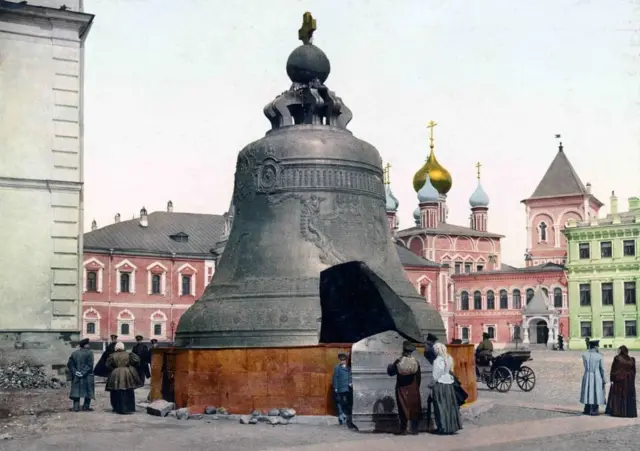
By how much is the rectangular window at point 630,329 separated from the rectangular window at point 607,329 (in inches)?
35.5

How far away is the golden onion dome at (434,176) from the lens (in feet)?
246

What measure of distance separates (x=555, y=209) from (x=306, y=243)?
205 feet

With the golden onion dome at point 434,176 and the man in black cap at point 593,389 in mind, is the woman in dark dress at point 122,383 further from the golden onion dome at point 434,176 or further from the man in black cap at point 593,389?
the golden onion dome at point 434,176

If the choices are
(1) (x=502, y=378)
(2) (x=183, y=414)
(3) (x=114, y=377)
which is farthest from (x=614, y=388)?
(3) (x=114, y=377)

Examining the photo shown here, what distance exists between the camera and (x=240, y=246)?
37.2ft

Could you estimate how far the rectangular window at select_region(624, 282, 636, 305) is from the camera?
168 ft

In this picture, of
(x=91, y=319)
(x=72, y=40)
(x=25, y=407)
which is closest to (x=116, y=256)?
(x=91, y=319)

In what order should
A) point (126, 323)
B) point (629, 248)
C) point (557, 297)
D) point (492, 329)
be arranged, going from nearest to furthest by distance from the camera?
point (126, 323)
point (629, 248)
point (557, 297)
point (492, 329)

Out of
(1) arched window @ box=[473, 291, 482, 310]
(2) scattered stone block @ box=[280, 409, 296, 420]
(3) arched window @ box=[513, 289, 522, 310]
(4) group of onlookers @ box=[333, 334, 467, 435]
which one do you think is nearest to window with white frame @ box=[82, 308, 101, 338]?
(1) arched window @ box=[473, 291, 482, 310]

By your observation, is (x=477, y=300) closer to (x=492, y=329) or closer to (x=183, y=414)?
(x=492, y=329)

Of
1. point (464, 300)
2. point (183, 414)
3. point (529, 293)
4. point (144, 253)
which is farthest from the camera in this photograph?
point (464, 300)

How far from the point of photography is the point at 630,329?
50.7 metres

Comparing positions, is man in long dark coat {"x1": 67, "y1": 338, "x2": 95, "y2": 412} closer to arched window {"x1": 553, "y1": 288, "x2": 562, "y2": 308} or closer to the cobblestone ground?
the cobblestone ground

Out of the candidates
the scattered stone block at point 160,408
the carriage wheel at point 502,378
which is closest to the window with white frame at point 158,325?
the carriage wheel at point 502,378
